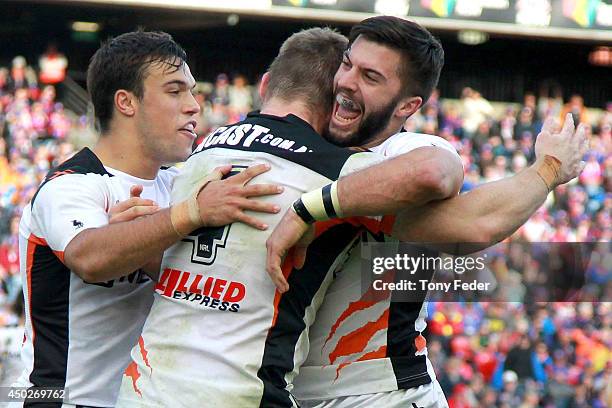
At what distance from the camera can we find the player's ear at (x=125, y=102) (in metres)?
4.75

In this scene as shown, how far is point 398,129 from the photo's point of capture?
4.36 meters

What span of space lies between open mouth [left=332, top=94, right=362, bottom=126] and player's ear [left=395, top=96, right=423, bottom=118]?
23cm

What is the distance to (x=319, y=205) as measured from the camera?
11.7 ft

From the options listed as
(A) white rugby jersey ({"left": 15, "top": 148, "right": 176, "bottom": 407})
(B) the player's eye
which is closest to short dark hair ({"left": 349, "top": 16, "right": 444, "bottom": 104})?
(B) the player's eye

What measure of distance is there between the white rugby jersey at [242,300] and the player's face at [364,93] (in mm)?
265

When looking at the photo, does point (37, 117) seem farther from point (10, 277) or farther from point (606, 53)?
point (606, 53)

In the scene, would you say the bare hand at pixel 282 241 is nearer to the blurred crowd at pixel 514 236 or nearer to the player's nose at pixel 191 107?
the player's nose at pixel 191 107

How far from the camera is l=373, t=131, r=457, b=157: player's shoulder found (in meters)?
3.91

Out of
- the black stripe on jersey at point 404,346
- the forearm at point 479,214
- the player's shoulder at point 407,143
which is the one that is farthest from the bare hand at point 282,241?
the black stripe on jersey at point 404,346

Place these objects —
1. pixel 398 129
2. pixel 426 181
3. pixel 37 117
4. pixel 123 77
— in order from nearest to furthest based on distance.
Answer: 1. pixel 426 181
2. pixel 398 129
3. pixel 123 77
4. pixel 37 117

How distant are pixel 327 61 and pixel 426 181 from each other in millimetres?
774

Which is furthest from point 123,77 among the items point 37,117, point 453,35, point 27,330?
point 453,35

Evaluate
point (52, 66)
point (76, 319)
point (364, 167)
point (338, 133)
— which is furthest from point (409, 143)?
point (52, 66)

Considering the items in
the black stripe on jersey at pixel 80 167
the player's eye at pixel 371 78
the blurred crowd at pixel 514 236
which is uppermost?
the player's eye at pixel 371 78
